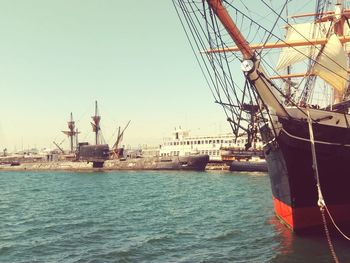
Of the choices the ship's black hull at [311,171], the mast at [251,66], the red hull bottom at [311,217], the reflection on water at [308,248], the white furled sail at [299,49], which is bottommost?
the reflection on water at [308,248]

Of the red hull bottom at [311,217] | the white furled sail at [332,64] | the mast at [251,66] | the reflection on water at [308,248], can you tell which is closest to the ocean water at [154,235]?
the reflection on water at [308,248]

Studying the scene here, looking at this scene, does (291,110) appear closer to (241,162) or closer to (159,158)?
(241,162)

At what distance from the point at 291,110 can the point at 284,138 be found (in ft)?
4.16

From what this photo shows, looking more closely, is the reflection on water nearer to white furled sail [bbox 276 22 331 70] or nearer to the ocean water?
the ocean water

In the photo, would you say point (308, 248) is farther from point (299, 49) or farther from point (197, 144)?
point (197, 144)

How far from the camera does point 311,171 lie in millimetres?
17219

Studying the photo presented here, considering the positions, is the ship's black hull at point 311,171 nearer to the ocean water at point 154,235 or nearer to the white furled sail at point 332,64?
the ocean water at point 154,235

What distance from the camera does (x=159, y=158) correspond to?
9275 cm

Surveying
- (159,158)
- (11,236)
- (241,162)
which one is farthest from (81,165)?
(11,236)

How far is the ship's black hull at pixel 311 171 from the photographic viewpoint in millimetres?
17062

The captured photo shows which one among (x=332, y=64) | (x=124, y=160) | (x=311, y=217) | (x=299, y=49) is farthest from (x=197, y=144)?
(x=311, y=217)

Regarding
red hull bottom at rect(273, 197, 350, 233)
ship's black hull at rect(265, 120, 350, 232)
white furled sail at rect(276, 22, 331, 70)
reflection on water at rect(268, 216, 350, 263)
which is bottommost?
reflection on water at rect(268, 216, 350, 263)

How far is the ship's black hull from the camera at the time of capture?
17.1 metres

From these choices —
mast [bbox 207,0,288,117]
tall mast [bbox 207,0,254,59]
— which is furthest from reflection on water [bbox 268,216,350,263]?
tall mast [bbox 207,0,254,59]
